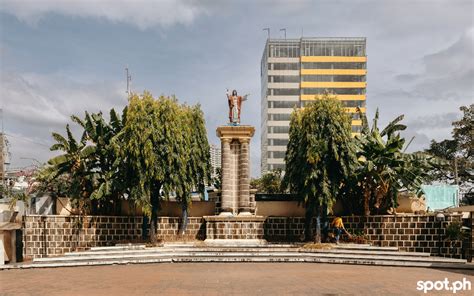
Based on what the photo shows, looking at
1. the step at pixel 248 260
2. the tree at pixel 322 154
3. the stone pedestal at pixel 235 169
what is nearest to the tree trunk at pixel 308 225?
the tree at pixel 322 154

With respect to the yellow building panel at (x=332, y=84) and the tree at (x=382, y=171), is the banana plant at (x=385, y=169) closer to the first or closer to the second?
the tree at (x=382, y=171)

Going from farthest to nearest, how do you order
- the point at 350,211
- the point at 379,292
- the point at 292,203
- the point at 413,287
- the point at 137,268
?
the point at 292,203 → the point at 350,211 → the point at 137,268 → the point at 413,287 → the point at 379,292

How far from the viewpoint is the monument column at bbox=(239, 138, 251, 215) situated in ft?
90.8

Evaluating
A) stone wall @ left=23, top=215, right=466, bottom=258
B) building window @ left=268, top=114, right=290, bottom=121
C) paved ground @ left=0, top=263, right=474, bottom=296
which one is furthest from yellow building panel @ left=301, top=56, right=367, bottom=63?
paved ground @ left=0, top=263, right=474, bottom=296

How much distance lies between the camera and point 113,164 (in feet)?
81.8

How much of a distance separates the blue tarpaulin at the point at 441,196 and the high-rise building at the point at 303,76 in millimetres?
56755

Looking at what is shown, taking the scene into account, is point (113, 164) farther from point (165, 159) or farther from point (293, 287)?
point (293, 287)

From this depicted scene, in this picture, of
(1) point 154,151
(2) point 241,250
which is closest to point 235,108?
(1) point 154,151

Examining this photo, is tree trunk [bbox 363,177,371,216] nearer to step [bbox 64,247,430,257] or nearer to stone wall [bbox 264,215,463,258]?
stone wall [bbox 264,215,463,258]

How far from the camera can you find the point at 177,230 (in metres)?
27.8

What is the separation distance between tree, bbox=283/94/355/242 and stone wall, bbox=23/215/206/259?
733 cm

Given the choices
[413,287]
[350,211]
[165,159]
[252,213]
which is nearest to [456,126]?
[350,211]

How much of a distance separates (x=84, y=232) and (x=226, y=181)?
27.9 feet

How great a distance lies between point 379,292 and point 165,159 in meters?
14.7
